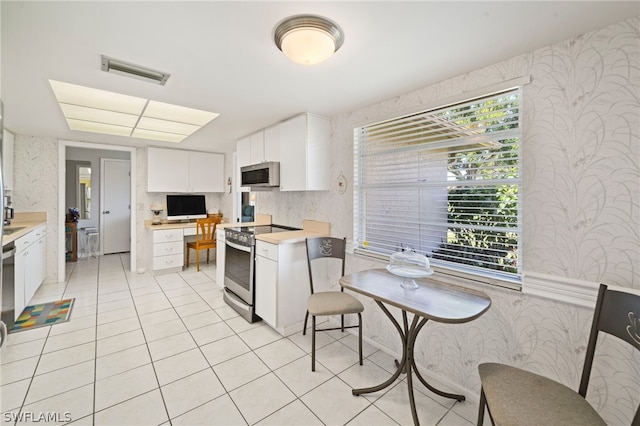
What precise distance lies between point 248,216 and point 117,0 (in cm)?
364

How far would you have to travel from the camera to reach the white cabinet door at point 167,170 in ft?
15.9

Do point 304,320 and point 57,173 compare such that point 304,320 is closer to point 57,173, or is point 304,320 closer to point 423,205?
point 423,205

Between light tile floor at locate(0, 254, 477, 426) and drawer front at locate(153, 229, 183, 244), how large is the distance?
1525 mm

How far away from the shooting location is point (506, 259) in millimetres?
1841

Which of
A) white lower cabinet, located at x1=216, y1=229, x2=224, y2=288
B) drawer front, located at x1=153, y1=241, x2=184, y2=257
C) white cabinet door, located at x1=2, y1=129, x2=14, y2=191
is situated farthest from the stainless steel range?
white cabinet door, located at x1=2, y1=129, x2=14, y2=191

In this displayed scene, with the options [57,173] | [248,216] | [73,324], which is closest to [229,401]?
[73,324]

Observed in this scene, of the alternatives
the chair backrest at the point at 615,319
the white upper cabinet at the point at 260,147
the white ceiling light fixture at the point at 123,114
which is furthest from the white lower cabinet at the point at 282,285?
the chair backrest at the point at 615,319

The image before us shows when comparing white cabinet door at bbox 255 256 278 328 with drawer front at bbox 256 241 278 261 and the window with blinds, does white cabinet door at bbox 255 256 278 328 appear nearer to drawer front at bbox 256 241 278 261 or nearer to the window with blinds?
drawer front at bbox 256 241 278 261

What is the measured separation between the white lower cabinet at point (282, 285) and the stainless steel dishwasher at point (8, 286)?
2255 mm

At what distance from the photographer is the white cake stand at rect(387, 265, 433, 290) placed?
1.87 m

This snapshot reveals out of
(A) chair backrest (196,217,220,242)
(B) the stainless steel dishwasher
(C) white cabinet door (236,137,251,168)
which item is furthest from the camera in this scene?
(A) chair backrest (196,217,220,242)

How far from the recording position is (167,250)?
4711mm

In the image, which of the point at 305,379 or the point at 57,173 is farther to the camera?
the point at 57,173

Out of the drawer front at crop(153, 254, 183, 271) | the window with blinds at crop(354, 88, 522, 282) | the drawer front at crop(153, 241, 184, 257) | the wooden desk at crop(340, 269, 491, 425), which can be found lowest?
the drawer front at crop(153, 254, 183, 271)
